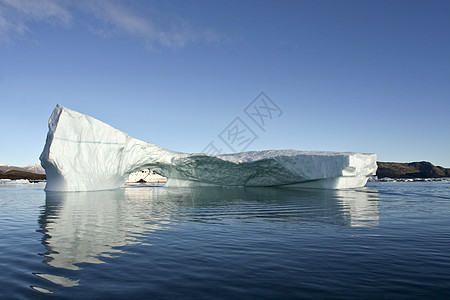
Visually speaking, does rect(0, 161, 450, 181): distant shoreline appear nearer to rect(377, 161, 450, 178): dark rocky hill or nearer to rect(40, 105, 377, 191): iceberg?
rect(377, 161, 450, 178): dark rocky hill

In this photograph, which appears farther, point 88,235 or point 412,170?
point 412,170

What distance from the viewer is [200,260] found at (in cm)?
503

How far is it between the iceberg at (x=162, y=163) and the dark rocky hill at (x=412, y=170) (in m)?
90.2

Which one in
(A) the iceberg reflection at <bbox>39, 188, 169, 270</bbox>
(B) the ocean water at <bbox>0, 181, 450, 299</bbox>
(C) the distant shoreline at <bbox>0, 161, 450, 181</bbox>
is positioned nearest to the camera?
(B) the ocean water at <bbox>0, 181, 450, 299</bbox>

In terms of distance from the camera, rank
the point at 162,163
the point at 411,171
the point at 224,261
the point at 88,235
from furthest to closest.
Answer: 1. the point at 411,171
2. the point at 162,163
3. the point at 88,235
4. the point at 224,261

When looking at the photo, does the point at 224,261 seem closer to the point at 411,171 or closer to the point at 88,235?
the point at 88,235

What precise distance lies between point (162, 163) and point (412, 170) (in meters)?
124

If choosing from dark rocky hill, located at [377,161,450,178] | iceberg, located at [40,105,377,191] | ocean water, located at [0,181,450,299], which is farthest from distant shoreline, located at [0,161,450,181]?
ocean water, located at [0,181,450,299]

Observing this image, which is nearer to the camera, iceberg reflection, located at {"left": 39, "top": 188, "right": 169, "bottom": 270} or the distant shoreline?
iceberg reflection, located at {"left": 39, "top": 188, "right": 169, "bottom": 270}

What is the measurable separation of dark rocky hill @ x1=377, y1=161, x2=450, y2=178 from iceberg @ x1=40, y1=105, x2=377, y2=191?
9017 centimetres

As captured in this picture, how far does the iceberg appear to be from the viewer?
934 inches

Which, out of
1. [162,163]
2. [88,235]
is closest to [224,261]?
[88,235]

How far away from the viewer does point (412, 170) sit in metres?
124

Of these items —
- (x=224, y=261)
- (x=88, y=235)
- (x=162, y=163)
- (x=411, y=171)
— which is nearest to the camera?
(x=224, y=261)
